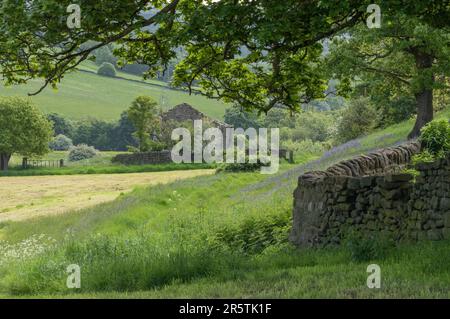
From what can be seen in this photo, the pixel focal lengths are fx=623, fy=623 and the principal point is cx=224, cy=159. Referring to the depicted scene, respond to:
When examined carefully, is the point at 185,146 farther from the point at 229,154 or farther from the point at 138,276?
the point at 138,276

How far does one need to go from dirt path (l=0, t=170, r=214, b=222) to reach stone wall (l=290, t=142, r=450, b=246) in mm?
22142

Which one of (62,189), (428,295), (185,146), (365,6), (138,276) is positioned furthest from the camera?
(185,146)

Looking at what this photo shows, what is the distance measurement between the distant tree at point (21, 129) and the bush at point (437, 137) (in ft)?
235

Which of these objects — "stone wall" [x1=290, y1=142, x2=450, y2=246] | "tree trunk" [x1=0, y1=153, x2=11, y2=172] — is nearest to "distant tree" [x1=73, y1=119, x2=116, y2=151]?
"tree trunk" [x1=0, y1=153, x2=11, y2=172]

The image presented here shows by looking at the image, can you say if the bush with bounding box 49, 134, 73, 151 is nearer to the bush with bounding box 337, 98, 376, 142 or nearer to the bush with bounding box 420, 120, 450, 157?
the bush with bounding box 337, 98, 376, 142

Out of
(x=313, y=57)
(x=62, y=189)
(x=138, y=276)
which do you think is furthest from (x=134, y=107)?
(x=138, y=276)

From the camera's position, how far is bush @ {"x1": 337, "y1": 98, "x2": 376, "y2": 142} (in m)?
57.9

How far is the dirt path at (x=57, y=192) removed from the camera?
122 ft

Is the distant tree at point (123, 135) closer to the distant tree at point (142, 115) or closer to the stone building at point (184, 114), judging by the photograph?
the stone building at point (184, 114)

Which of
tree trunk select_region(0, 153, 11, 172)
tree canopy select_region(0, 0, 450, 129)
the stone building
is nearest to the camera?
tree canopy select_region(0, 0, 450, 129)

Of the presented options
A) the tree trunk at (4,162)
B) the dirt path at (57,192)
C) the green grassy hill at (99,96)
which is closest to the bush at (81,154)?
the tree trunk at (4,162)

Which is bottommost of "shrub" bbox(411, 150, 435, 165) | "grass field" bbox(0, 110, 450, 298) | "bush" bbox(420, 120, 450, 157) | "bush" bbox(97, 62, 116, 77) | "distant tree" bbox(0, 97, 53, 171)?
"grass field" bbox(0, 110, 450, 298)

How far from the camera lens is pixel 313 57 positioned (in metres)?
17.9

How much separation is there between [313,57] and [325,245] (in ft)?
20.3
